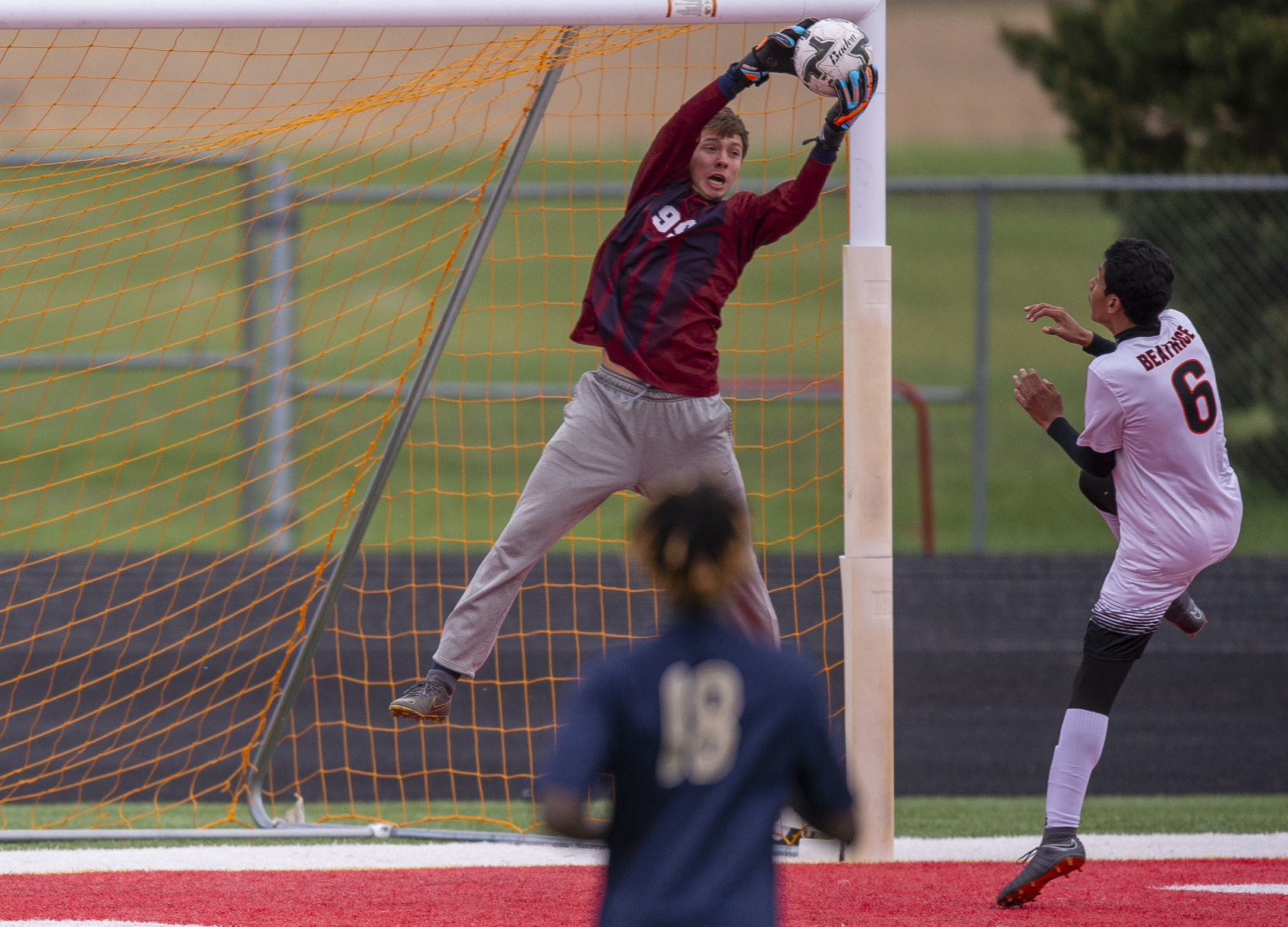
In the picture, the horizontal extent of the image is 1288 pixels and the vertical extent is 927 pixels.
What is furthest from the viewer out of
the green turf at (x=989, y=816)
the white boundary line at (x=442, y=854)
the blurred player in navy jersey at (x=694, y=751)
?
the green turf at (x=989, y=816)

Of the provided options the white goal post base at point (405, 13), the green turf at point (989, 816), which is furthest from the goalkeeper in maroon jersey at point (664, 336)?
the green turf at point (989, 816)

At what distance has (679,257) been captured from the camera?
15.1ft

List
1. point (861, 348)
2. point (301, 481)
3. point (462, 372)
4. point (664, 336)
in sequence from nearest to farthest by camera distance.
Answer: point (664, 336), point (861, 348), point (301, 481), point (462, 372)

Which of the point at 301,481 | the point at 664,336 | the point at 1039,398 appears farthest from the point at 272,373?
the point at 1039,398

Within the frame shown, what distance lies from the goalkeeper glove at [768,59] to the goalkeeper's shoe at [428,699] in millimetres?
2110

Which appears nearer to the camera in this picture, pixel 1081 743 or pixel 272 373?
pixel 1081 743

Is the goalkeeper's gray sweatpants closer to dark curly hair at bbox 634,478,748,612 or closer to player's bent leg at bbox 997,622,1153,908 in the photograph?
player's bent leg at bbox 997,622,1153,908

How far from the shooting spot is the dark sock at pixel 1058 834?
439 cm

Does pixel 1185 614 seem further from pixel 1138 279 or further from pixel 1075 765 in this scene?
pixel 1138 279

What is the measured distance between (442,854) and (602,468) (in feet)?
5.39

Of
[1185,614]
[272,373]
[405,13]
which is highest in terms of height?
[405,13]

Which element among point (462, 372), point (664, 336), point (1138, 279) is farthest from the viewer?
point (462, 372)

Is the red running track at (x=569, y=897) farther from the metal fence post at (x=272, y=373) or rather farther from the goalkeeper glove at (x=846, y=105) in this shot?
the metal fence post at (x=272, y=373)

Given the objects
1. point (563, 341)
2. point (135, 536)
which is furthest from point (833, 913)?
point (563, 341)
